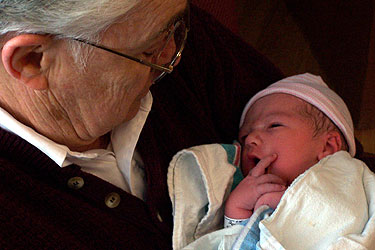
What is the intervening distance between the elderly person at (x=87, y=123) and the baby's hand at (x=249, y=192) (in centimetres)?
18

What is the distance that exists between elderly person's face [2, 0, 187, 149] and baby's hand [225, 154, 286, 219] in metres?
0.39

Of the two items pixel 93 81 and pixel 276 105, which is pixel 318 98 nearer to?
pixel 276 105

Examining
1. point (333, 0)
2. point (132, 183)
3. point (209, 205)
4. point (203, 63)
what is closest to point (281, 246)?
point (209, 205)

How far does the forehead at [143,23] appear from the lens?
0.81m

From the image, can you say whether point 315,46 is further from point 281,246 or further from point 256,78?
point 281,246

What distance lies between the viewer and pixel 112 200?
1.05m

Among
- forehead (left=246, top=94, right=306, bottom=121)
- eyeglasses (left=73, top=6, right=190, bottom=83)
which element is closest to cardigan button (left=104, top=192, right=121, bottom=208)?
eyeglasses (left=73, top=6, right=190, bottom=83)

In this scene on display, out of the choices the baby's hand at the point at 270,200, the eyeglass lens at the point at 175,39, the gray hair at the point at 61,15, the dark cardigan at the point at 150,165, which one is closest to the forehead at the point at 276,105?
the dark cardigan at the point at 150,165

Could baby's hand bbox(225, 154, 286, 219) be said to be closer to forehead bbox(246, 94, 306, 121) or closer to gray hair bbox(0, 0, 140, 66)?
forehead bbox(246, 94, 306, 121)

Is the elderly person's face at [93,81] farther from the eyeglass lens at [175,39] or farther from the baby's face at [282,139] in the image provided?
the baby's face at [282,139]

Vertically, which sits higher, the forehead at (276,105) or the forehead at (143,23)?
the forehead at (143,23)

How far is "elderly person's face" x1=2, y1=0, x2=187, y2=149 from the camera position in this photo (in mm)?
824

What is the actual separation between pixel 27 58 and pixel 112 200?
397 millimetres

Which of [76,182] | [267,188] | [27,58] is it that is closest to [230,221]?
[267,188]
